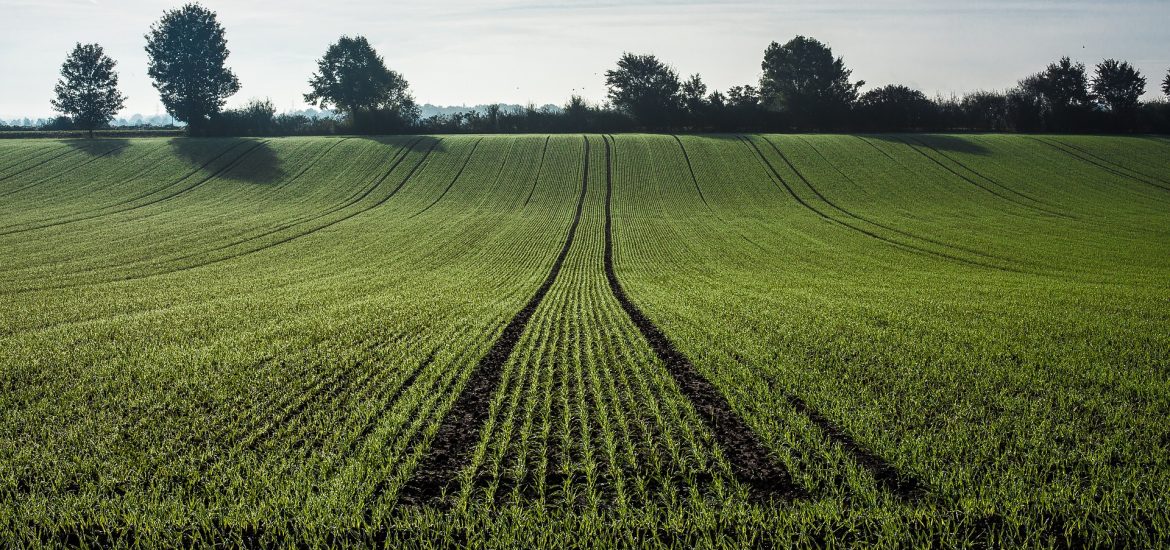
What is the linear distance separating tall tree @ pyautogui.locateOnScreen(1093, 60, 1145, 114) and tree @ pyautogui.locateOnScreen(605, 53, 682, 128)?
57474 mm

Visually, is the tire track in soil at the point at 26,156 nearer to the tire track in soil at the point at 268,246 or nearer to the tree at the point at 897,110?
the tire track in soil at the point at 268,246

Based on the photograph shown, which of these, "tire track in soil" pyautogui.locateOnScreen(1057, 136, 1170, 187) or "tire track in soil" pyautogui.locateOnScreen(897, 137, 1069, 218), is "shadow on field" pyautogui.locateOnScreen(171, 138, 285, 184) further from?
"tire track in soil" pyautogui.locateOnScreen(1057, 136, 1170, 187)

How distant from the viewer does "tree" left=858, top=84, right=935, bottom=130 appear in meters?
79.1

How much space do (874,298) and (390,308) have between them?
13.7 m

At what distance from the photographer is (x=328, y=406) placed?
8.79 metres

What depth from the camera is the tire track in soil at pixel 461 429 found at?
258 inches

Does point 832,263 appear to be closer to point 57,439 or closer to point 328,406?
point 328,406

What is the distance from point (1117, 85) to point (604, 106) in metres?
70.2

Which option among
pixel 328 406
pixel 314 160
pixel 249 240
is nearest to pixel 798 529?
pixel 328 406

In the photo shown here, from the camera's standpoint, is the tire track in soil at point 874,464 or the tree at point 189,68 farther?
the tree at point 189,68

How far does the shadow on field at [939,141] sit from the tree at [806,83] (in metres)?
9.49

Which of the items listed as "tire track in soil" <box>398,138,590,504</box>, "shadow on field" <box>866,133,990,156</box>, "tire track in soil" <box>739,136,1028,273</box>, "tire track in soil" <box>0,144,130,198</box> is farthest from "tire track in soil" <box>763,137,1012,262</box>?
"tire track in soil" <box>0,144,130,198</box>

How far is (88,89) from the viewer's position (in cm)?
7438

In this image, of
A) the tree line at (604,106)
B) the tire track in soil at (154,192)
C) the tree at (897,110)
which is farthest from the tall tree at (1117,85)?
the tire track in soil at (154,192)
